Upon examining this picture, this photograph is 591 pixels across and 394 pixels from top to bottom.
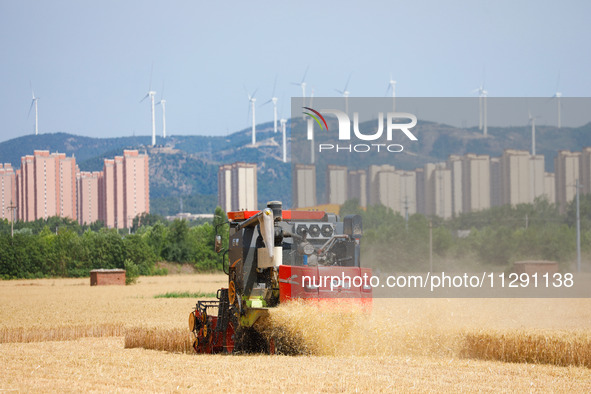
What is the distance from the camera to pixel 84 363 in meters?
15.9

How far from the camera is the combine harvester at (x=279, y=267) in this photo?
1552 cm

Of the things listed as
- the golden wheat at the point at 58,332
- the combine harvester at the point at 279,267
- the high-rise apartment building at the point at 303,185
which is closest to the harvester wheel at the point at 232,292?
the combine harvester at the point at 279,267

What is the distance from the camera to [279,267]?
16.0 metres

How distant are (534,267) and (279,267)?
24998 mm

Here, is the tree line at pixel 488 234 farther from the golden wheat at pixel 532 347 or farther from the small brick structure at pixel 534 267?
the golden wheat at pixel 532 347

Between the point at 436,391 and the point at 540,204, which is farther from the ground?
the point at 540,204

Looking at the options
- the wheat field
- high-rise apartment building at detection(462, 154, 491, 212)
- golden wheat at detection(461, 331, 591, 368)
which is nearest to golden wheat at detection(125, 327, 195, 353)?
the wheat field

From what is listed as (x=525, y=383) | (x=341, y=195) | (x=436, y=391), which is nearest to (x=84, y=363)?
(x=436, y=391)

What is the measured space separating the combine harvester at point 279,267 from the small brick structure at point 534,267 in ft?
74.3

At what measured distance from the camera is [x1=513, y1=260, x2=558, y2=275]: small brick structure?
123 ft

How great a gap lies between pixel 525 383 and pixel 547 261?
Answer: 90.5 feet

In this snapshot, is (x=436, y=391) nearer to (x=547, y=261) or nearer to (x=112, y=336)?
(x=112, y=336)

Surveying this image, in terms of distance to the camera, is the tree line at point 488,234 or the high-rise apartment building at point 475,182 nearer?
the high-rise apartment building at point 475,182

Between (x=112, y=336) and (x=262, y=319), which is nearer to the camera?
(x=262, y=319)
